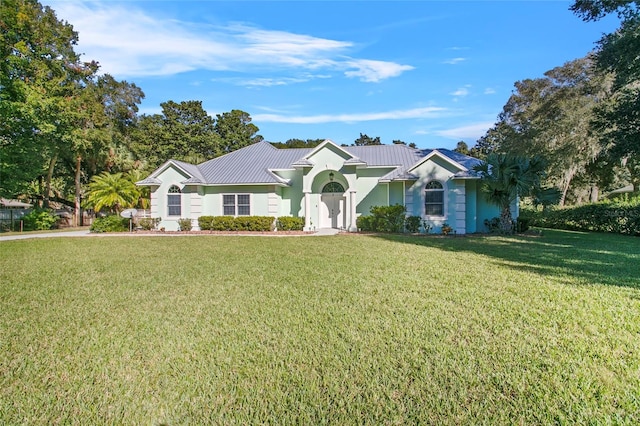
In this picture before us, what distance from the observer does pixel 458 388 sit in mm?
3195

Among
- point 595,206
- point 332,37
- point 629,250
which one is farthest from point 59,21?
point 595,206

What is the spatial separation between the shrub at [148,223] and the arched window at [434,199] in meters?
16.7

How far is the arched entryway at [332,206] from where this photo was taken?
22.2 m

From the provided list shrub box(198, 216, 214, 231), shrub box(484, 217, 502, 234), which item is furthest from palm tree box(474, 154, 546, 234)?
shrub box(198, 216, 214, 231)

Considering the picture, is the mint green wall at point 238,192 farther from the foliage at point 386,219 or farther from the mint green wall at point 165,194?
the foliage at point 386,219

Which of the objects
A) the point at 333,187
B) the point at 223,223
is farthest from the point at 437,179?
the point at 223,223

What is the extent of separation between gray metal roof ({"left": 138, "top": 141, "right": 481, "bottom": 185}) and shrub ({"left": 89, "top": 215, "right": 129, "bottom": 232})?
10.4 ft

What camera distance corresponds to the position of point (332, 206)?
2245 cm

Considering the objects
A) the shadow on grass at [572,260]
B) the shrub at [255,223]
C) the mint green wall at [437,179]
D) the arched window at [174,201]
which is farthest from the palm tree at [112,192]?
the shadow on grass at [572,260]

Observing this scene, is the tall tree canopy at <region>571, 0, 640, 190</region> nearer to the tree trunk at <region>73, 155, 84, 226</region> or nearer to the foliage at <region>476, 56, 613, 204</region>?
the foliage at <region>476, 56, 613, 204</region>

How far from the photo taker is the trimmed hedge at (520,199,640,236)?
20141 mm

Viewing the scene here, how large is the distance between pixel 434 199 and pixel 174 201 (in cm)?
1614

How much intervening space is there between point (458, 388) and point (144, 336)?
3.83 metres

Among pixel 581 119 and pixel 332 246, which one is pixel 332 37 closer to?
pixel 332 246
